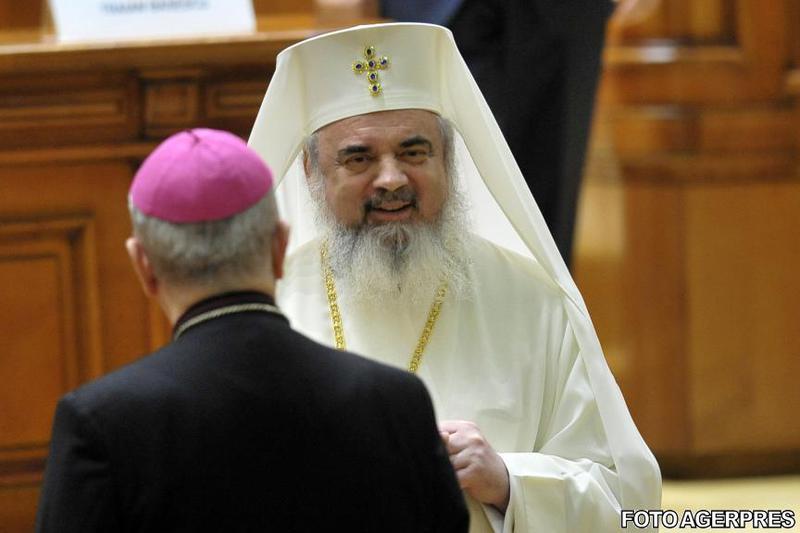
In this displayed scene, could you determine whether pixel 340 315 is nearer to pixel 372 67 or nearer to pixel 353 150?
pixel 353 150

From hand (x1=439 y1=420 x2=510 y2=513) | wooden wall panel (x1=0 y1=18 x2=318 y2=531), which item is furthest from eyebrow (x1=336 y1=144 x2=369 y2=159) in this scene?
wooden wall panel (x1=0 y1=18 x2=318 y2=531)

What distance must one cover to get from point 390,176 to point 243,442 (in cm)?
141

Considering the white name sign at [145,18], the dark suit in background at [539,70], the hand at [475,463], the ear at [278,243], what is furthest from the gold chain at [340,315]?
the white name sign at [145,18]

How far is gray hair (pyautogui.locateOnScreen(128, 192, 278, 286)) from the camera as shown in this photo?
2104 millimetres

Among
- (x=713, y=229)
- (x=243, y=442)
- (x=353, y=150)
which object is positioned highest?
(x=353, y=150)

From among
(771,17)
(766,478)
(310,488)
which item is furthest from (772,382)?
(310,488)

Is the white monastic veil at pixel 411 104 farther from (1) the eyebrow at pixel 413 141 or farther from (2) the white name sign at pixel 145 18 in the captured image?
(2) the white name sign at pixel 145 18

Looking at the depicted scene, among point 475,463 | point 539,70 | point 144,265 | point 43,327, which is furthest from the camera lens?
point 539,70

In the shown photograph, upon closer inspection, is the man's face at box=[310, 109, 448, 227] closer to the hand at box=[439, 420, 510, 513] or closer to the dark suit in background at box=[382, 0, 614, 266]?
the hand at box=[439, 420, 510, 513]

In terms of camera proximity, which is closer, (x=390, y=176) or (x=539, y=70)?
(x=390, y=176)

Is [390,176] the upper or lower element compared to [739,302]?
upper

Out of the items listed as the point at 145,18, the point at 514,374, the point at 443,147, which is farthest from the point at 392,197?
the point at 145,18

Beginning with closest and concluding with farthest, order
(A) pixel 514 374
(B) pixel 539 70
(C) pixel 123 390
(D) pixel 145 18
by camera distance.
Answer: (C) pixel 123 390, (A) pixel 514 374, (B) pixel 539 70, (D) pixel 145 18

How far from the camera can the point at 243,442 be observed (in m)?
2.04
